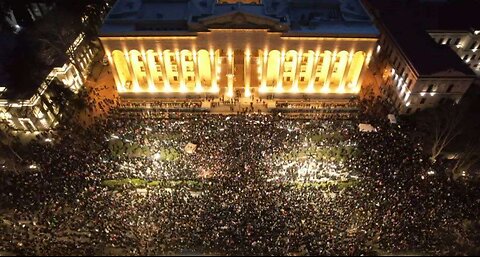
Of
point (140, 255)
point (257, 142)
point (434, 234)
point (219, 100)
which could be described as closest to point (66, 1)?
point (219, 100)

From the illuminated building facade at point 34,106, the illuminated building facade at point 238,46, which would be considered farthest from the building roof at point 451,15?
the illuminated building facade at point 34,106

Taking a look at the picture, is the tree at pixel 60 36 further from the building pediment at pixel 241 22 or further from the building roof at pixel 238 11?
the building pediment at pixel 241 22

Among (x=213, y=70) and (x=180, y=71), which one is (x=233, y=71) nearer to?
(x=213, y=70)

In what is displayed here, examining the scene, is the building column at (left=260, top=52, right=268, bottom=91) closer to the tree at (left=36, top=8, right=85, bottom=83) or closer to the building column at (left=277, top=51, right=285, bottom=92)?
the building column at (left=277, top=51, right=285, bottom=92)

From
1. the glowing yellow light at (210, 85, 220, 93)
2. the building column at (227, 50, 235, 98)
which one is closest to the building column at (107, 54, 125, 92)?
the glowing yellow light at (210, 85, 220, 93)

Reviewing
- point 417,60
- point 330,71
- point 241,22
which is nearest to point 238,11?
point 241,22

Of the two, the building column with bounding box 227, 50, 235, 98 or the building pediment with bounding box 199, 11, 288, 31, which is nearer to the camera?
the building pediment with bounding box 199, 11, 288, 31
